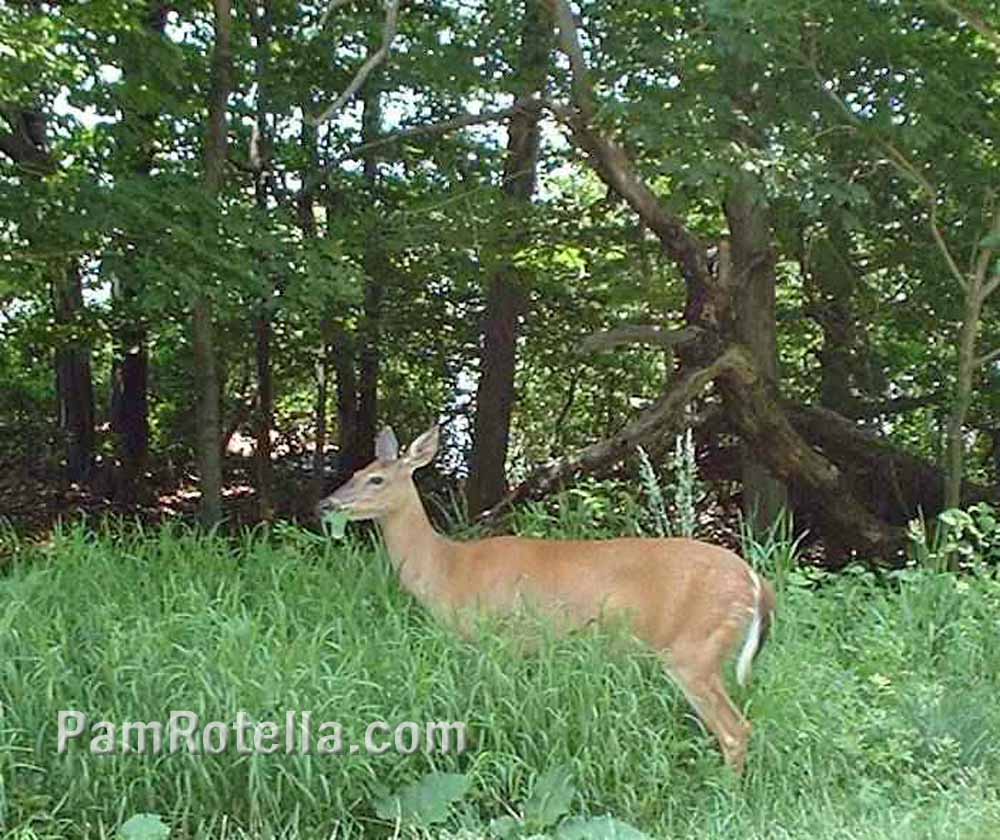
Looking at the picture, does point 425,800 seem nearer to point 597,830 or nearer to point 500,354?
point 597,830

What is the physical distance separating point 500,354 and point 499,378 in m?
0.18

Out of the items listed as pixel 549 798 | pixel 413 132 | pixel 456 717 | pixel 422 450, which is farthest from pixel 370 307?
pixel 549 798

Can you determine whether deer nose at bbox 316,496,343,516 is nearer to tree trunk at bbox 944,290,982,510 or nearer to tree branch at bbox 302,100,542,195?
tree branch at bbox 302,100,542,195


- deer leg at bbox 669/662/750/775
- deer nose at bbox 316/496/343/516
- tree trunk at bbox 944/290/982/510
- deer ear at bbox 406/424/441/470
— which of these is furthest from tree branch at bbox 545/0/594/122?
deer leg at bbox 669/662/750/775

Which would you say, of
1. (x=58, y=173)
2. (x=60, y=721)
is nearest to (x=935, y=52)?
(x=58, y=173)

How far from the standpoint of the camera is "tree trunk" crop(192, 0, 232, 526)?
8.34m

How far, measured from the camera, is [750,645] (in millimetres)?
4949

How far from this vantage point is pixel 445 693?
4.58m

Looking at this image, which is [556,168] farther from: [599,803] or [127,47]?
[599,803]

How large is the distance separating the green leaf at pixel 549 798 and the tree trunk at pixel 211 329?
4.37 metres

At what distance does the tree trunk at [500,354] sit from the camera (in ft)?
32.6

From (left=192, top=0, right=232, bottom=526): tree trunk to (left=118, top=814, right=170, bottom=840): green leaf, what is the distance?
4.35 m

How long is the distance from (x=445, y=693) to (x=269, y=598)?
3.83 feet

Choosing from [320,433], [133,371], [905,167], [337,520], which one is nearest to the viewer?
[337,520]
